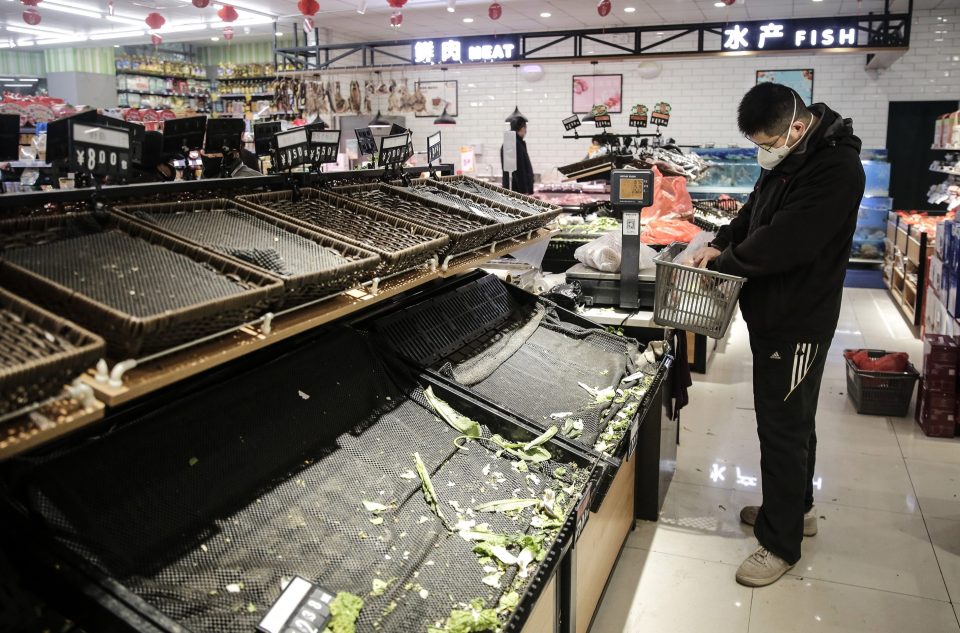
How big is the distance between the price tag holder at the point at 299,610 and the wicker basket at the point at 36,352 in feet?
1.91

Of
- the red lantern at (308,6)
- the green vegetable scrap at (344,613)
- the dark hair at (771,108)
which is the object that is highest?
the red lantern at (308,6)

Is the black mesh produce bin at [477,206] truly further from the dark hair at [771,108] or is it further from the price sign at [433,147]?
the dark hair at [771,108]

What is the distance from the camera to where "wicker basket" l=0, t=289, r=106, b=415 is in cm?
108

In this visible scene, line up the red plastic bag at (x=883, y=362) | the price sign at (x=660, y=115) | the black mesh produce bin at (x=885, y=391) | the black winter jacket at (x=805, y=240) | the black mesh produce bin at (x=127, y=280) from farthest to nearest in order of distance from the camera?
the price sign at (x=660, y=115), the red plastic bag at (x=883, y=362), the black mesh produce bin at (x=885, y=391), the black winter jacket at (x=805, y=240), the black mesh produce bin at (x=127, y=280)

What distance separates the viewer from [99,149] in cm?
171

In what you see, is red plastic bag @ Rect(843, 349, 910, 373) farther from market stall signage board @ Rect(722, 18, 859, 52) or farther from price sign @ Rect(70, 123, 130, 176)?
price sign @ Rect(70, 123, 130, 176)

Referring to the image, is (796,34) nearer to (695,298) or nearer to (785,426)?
(695,298)

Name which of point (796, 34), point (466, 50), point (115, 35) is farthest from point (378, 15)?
point (796, 34)

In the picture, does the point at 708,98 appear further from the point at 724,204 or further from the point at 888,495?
the point at 888,495

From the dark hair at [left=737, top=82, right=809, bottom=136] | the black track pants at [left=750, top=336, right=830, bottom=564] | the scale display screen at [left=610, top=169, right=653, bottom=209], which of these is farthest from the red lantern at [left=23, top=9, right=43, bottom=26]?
the black track pants at [left=750, top=336, right=830, bottom=564]

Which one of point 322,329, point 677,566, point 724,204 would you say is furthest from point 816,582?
point 724,204

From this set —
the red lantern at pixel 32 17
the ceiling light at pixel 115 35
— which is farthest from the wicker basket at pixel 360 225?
the ceiling light at pixel 115 35

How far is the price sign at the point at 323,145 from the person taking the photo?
2586 mm

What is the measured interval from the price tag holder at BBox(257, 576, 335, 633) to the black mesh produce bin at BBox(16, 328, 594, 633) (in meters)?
0.04
